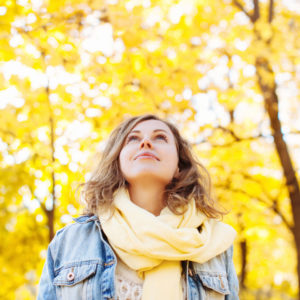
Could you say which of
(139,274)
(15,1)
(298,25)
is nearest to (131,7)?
(15,1)

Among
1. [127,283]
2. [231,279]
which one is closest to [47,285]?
[127,283]

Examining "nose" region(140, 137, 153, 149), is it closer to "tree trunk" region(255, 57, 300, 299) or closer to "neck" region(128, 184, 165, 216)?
"neck" region(128, 184, 165, 216)

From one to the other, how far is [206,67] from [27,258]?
3408mm

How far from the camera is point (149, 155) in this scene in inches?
79.7

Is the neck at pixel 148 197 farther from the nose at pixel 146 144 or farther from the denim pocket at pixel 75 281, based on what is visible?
the denim pocket at pixel 75 281

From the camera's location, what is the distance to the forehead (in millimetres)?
2186

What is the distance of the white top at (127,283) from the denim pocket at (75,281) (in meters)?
0.12

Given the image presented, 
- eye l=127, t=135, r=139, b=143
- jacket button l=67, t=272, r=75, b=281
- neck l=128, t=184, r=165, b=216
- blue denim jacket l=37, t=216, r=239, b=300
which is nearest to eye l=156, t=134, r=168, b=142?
eye l=127, t=135, r=139, b=143

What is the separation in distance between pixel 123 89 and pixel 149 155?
2730 millimetres

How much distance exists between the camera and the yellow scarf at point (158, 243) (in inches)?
69.8

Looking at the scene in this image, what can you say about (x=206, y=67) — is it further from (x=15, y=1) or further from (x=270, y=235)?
(x=270, y=235)

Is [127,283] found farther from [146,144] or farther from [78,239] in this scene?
[146,144]

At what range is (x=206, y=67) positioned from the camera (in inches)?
211

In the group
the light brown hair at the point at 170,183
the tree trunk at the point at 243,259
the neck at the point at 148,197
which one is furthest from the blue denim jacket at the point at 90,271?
the tree trunk at the point at 243,259
